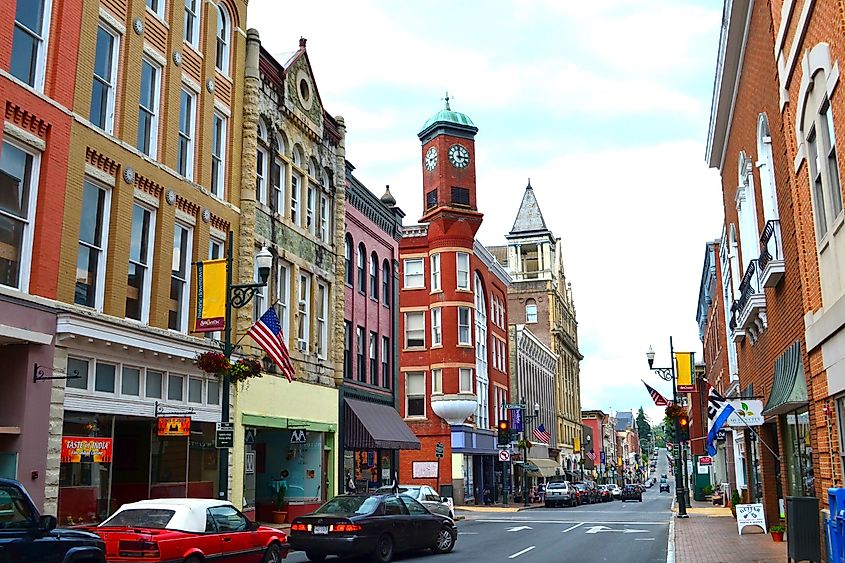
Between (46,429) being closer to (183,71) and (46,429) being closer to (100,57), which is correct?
(100,57)

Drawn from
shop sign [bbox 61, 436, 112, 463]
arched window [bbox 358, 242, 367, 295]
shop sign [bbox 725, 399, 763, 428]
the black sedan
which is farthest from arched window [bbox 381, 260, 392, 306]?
shop sign [bbox 61, 436, 112, 463]


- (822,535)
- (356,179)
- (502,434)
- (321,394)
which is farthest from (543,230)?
(822,535)

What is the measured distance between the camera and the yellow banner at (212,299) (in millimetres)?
17625

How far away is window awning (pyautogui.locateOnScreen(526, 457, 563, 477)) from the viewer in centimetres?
6994

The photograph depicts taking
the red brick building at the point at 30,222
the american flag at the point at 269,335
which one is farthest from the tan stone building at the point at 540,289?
the red brick building at the point at 30,222

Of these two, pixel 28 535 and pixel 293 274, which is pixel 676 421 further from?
pixel 28 535

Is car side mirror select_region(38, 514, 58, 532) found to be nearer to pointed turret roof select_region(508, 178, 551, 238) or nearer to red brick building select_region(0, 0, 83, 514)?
red brick building select_region(0, 0, 83, 514)

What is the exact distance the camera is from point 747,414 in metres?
20.6

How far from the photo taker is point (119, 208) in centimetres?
1867

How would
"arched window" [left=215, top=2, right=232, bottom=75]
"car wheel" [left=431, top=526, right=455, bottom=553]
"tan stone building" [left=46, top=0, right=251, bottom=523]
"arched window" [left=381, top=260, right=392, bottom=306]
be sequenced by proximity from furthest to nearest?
"arched window" [left=381, top=260, right=392, bottom=306], "arched window" [left=215, top=2, right=232, bottom=75], "car wheel" [left=431, top=526, right=455, bottom=553], "tan stone building" [left=46, top=0, right=251, bottom=523]

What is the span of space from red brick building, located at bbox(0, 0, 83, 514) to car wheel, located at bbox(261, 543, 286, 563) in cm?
444

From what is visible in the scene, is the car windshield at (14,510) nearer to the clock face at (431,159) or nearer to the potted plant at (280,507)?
the potted plant at (280,507)

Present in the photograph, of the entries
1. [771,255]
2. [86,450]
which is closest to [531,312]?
[771,255]

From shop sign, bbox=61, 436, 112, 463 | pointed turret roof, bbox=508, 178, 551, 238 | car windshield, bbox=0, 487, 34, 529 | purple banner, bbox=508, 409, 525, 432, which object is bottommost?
car windshield, bbox=0, 487, 34, 529
